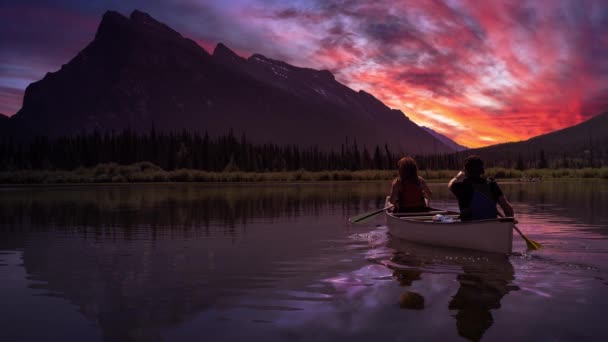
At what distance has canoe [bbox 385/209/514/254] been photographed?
10929mm

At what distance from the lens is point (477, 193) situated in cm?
1159

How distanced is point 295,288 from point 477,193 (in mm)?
5585

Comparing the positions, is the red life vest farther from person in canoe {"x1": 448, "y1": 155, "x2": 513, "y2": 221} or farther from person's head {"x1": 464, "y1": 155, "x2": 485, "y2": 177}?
person's head {"x1": 464, "y1": 155, "x2": 485, "y2": 177}

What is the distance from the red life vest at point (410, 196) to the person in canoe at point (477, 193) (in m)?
3.51

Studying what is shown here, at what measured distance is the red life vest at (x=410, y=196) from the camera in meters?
15.5

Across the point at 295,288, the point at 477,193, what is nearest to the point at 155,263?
the point at 295,288

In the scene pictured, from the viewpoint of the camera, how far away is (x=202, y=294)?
8266 millimetres

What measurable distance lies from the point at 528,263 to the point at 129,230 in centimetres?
1329

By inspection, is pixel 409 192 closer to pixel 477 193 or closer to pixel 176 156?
pixel 477 193

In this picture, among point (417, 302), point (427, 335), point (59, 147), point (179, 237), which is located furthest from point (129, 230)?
point (59, 147)

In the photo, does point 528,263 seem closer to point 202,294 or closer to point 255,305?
point 255,305

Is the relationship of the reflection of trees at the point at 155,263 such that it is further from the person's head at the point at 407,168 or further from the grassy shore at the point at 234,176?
the grassy shore at the point at 234,176

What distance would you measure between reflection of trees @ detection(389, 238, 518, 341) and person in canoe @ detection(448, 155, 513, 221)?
1.01 m

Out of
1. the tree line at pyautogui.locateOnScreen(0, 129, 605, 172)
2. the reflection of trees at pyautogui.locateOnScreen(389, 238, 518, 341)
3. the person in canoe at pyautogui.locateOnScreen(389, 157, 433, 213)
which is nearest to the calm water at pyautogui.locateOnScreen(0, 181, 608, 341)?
the reflection of trees at pyautogui.locateOnScreen(389, 238, 518, 341)
